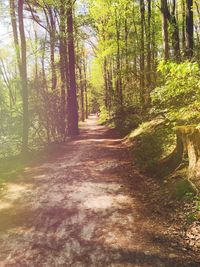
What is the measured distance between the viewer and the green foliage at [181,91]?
7261 millimetres

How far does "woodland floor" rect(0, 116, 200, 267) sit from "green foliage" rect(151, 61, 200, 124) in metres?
2.42

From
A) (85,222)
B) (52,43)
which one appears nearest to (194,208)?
(85,222)

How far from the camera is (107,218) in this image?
627cm

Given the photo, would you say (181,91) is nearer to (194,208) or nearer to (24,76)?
(194,208)

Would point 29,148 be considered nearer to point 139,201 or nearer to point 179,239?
point 139,201

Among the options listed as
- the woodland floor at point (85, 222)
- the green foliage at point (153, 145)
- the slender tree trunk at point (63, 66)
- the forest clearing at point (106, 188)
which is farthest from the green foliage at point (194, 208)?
the slender tree trunk at point (63, 66)

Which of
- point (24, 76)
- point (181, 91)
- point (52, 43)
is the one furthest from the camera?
point (52, 43)

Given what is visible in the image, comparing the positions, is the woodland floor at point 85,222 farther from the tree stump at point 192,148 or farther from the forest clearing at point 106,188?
the tree stump at point 192,148

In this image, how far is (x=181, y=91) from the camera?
8672 mm

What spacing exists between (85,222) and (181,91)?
4745mm

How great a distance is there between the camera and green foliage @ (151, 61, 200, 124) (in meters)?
7.26

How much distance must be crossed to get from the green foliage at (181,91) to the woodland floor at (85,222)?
242cm

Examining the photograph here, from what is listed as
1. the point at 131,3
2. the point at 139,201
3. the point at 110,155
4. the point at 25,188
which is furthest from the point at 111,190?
the point at 131,3

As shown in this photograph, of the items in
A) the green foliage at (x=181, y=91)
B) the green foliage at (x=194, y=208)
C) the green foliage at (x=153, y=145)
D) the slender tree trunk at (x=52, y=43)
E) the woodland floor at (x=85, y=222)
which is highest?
the slender tree trunk at (x=52, y=43)
